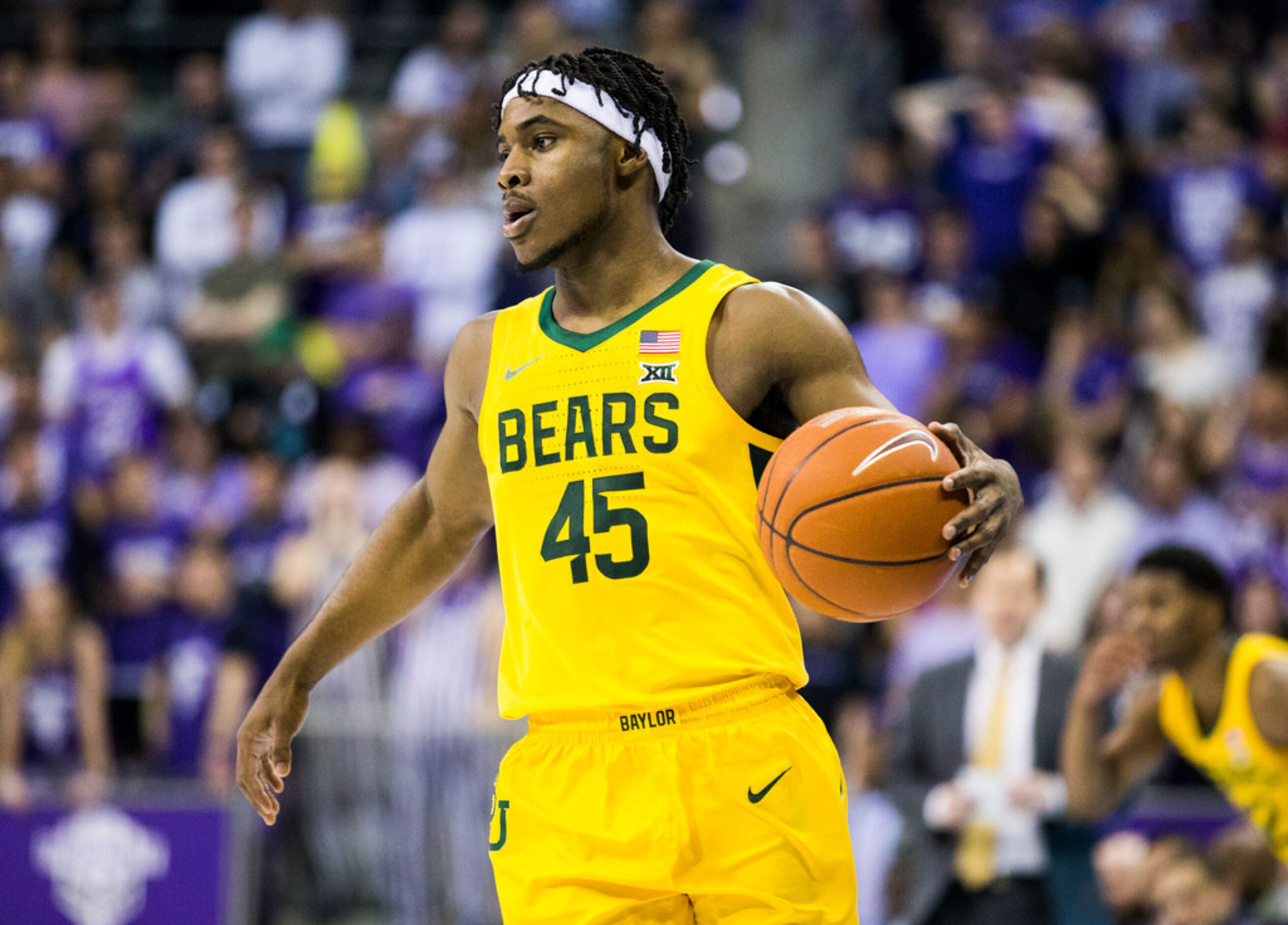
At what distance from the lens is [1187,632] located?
593 cm

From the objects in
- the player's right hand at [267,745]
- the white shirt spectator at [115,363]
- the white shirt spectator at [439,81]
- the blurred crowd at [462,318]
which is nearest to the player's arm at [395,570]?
the player's right hand at [267,745]

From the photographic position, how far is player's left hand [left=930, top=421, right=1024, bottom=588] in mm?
3229

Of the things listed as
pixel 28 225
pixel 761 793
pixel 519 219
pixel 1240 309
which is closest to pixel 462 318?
pixel 28 225

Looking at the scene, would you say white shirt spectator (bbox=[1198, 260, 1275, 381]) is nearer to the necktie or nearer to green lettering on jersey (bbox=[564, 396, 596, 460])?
the necktie

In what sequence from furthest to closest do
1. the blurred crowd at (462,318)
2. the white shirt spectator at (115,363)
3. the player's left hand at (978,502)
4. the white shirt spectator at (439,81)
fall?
the white shirt spectator at (439,81) < the white shirt spectator at (115,363) < the blurred crowd at (462,318) < the player's left hand at (978,502)

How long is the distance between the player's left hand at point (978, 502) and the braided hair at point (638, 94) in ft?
3.42

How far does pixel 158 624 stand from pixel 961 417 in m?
4.61

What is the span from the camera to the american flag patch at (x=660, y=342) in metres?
3.64

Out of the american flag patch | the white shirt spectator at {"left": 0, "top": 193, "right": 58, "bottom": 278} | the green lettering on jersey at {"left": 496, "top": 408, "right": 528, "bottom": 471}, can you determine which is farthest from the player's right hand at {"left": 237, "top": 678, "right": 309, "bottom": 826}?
the white shirt spectator at {"left": 0, "top": 193, "right": 58, "bottom": 278}

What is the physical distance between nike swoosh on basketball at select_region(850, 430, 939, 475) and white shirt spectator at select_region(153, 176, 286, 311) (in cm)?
921

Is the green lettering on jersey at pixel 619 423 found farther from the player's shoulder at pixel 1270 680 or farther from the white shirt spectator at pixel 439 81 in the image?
the white shirt spectator at pixel 439 81

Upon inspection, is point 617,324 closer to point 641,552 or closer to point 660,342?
point 660,342

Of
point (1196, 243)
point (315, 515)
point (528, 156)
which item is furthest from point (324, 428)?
point (528, 156)

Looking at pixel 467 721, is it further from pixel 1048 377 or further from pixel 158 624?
pixel 1048 377
